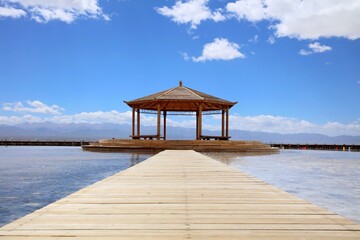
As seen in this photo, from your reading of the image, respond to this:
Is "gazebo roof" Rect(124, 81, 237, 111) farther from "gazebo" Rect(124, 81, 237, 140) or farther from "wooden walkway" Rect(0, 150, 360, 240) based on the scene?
"wooden walkway" Rect(0, 150, 360, 240)

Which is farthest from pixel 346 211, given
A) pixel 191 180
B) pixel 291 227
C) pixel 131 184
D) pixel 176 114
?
pixel 176 114

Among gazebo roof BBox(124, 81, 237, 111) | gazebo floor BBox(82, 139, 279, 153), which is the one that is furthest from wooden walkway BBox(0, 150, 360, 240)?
gazebo roof BBox(124, 81, 237, 111)

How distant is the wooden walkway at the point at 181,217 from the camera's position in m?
3.24

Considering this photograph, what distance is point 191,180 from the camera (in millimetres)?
7297

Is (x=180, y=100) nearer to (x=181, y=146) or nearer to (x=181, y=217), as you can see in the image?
(x=181, y=146)

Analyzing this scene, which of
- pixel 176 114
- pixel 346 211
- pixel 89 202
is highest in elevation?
pixel 176 114

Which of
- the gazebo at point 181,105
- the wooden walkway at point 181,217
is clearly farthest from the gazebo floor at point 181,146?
the wooden walkway at point 181,217

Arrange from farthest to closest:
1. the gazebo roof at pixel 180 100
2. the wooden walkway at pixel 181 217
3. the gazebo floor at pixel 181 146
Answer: the gazebo roof at pixel 180 100 < the gazebo floor at pixel 181 146 < the wooden walkway at pixel 181 217

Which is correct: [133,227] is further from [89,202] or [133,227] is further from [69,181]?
[69,181]

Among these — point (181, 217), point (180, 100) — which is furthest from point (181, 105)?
point (181, 217)

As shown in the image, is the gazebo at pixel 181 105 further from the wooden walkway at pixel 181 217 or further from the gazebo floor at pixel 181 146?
the wooden walkway at pixel 181 217

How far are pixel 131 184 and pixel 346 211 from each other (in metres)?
3.86

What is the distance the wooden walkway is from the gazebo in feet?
74.0

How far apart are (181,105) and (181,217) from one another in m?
30.6
